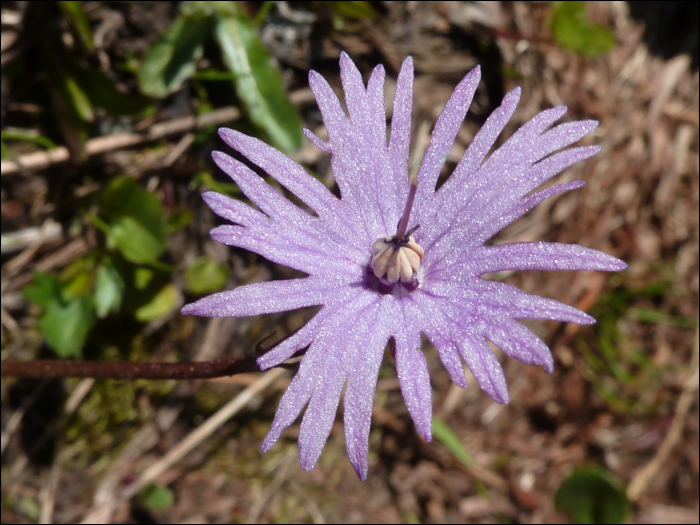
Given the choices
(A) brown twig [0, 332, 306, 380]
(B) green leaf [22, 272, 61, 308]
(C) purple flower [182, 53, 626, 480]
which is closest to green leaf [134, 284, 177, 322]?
(B) green leaf [22, 272, 61, 308]

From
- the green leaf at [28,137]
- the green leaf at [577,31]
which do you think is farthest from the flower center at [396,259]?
the green leaf at [577,31]

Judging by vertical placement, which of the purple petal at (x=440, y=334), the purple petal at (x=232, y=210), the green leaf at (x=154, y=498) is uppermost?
the purple petal at (x=232, y=210)

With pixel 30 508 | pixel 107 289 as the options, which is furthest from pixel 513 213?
pixel 30 508

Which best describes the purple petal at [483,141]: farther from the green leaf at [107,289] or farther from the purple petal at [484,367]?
the green leaf at [107,289]

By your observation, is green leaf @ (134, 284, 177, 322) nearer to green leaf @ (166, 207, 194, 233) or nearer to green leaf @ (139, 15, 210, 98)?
green leaf @ (166, 207, 194, 233)

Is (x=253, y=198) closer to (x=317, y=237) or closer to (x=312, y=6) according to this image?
(x=317, y=237)

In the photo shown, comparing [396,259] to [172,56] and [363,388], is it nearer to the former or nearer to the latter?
[363,388]
